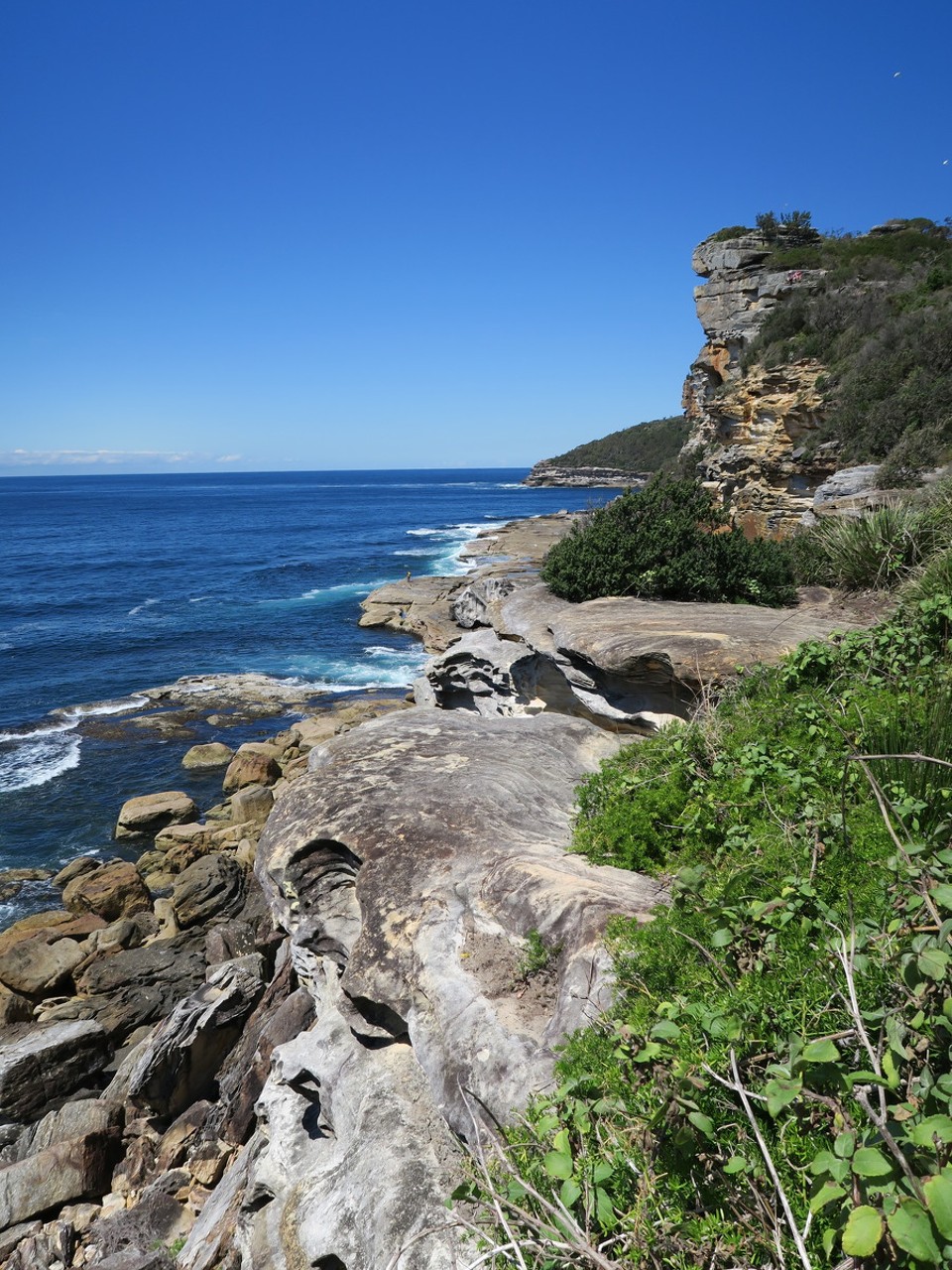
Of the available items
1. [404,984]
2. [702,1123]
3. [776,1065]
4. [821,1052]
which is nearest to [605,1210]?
[702,1123]

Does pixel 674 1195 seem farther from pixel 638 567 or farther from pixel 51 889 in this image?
pixel 51 889

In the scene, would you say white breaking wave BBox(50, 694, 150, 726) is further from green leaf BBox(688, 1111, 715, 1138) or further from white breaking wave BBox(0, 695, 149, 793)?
green leaf BBox(688, 1111, 715, 1138)

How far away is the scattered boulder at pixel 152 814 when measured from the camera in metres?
18.7

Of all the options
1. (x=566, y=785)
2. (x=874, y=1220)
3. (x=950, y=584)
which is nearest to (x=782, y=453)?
(x=950, y=584)

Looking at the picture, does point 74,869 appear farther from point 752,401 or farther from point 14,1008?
point 752,401

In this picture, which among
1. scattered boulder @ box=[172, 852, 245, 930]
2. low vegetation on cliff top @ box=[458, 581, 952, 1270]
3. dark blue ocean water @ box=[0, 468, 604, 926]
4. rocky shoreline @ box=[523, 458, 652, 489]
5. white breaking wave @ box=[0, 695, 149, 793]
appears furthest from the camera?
rocky shoreline @ box=[523, 458, 652, 489]

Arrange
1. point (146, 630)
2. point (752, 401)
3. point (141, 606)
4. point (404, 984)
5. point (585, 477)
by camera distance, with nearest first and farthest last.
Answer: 1. point (404, 984)
2. point (752, 401)
3. point (146, 630)
4. point (141, 606)
5. point (585, 477)

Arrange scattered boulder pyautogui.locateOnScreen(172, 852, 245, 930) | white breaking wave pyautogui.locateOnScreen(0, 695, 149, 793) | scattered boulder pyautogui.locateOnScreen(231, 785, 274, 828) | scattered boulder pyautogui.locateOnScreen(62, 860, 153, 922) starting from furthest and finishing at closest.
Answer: white breaking wave pyautogui.locateOnScreen(0, 695, 149, 793), scattered boulder pyautogui.locateOnScreen(231, 785, 274, 828), scattered boulder pyautogui.locateOnScreen(62, 860, 153, 922), scattered boulder pyautogui.locateOnScreen(172, 852, 245, 930)

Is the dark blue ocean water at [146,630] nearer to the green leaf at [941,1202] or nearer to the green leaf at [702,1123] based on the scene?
the green leaf at [702,1123]

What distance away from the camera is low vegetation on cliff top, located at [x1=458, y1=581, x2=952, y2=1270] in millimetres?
2455

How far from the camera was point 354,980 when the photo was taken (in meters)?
5.65

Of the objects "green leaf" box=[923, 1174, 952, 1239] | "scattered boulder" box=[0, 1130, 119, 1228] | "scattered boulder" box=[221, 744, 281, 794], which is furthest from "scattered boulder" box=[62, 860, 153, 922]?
"green leaf" box=[923, 1174, 952, 1239]

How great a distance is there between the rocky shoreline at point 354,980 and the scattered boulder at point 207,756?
6666 mm

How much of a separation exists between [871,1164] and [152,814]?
19192mm
